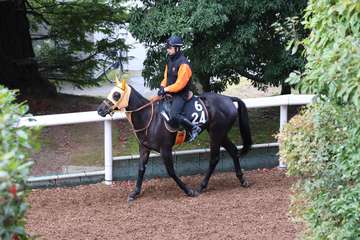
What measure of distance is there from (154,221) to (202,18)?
9.88 feet

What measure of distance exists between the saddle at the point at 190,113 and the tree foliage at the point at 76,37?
13.4 feet

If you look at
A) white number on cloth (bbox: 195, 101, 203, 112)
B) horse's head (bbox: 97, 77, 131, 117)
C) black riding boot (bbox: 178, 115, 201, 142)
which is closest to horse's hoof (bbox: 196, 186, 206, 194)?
black riding boot (bbox: 178, 115, 201, 142)

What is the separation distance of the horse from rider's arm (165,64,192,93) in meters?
0.40

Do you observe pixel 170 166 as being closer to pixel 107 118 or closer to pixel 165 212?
pixel 165 212

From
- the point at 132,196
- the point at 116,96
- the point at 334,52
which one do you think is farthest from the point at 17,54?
the point at 334,52

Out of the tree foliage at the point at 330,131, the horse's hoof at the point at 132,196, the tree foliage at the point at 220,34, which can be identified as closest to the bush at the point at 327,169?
the tree foliage at the point at 330,131

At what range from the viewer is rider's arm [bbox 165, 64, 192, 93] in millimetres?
7566

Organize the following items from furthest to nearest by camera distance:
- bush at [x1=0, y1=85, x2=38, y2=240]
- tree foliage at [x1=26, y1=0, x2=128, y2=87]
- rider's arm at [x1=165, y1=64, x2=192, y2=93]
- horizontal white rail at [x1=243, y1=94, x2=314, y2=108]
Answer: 1. tree foliage at [x1=26, y1=0, x2=128, y2=87]
2. horizontal white rail at [x1=243, y1=94, x2=314, y2=108]
3. rider's arm at [x1=165, y1=64, x2=192, y2=93]
4. bush at [x1=0, y1=85, x2=38, y2=240]

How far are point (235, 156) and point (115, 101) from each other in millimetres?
1924

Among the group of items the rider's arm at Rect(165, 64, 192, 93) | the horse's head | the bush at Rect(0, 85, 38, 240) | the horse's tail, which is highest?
the bush at Rect(0, 85, 38, 240)

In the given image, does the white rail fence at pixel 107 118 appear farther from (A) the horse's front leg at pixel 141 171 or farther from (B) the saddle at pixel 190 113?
(B) the saddle at pixel 190 113

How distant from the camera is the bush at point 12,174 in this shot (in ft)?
8.04

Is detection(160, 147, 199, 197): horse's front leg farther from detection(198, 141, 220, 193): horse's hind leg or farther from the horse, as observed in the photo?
detection(198, 141, 220, 193): horse's hind leg

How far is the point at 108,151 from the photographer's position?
836cm
